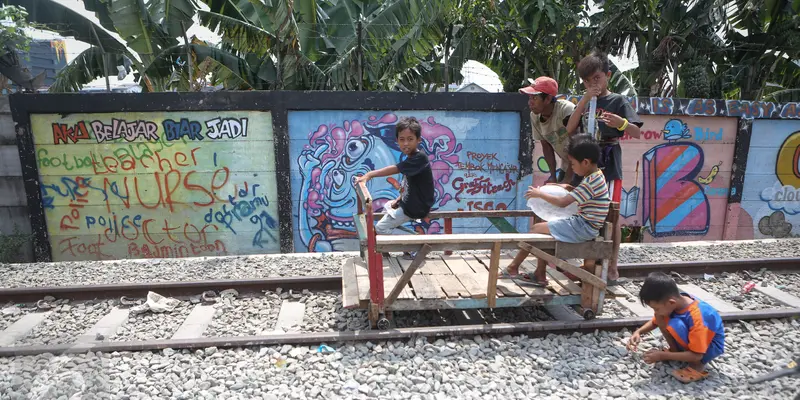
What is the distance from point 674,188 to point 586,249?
573 centimetres

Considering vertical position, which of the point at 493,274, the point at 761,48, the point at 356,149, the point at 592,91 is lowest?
the point at 493,274

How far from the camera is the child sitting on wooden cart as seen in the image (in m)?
3.66

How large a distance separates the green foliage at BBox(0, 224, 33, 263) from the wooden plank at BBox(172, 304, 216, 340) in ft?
14.9

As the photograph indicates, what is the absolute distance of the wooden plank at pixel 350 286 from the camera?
12.9 ft

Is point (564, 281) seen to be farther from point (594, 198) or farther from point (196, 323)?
point (196, 323)

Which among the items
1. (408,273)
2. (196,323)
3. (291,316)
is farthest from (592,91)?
(196,323)

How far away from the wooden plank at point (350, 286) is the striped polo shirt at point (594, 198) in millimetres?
2084

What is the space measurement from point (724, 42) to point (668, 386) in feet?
46.7

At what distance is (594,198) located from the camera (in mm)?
3662

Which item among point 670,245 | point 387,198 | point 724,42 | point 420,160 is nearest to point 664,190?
point 670,245

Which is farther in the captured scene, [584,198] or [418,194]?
[418,194]

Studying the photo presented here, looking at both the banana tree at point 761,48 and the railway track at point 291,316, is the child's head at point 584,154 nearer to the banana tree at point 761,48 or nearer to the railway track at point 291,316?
the railway track at point 291,316

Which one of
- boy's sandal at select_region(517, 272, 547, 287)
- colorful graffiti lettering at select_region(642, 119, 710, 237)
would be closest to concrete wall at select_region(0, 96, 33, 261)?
boy's sandal at select_region(517, 272, 547, 287)

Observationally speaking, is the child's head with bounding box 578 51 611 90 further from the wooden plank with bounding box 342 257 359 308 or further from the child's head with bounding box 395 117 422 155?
the wooden plank with bounding box 342 257 359 308
